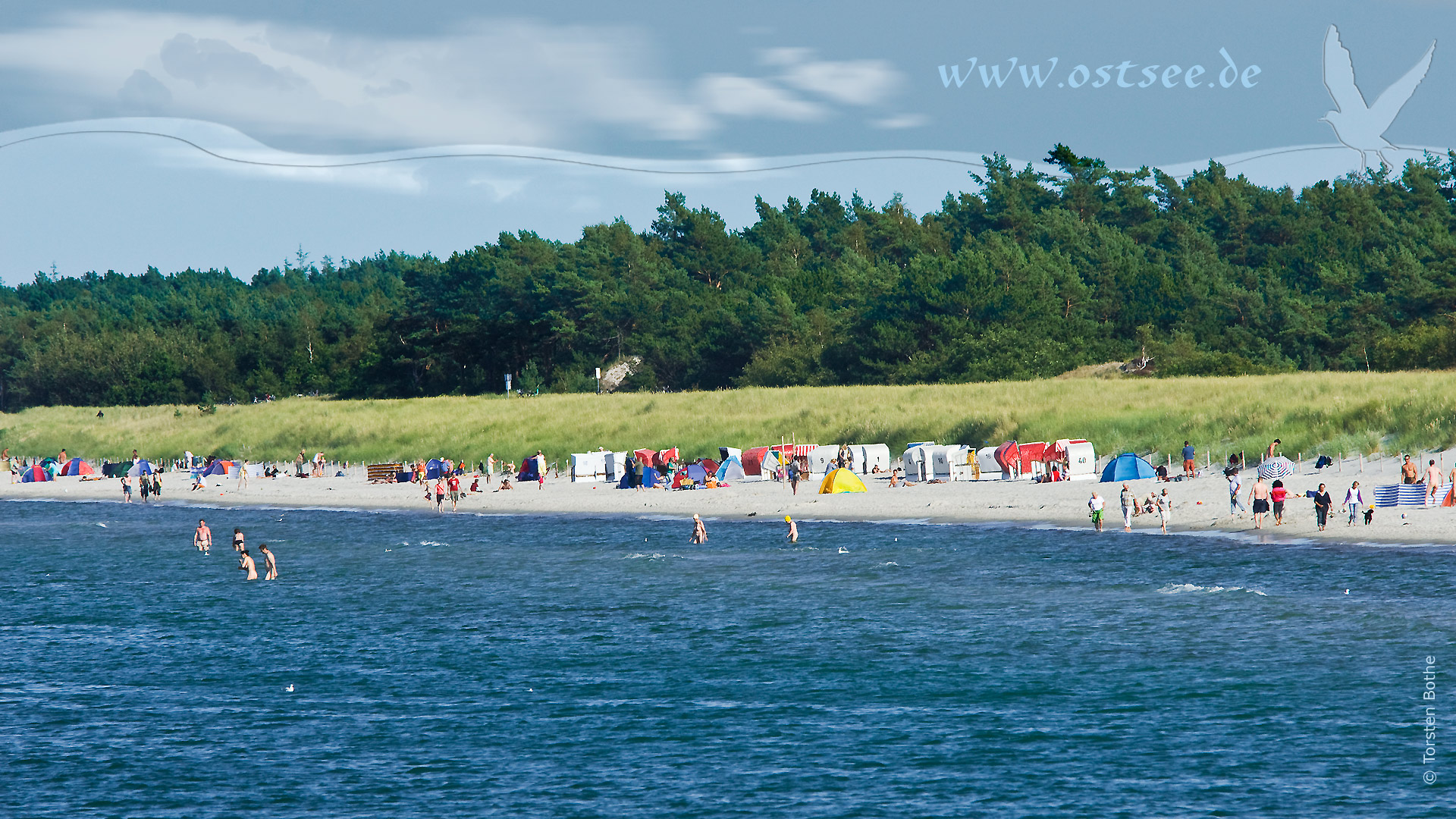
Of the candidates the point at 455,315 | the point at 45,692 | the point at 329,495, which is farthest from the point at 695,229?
the point at 45,692

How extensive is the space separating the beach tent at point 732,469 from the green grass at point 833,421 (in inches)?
250

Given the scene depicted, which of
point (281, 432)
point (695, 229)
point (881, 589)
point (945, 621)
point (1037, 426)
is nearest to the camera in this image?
point (945, 621)

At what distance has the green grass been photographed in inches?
1972

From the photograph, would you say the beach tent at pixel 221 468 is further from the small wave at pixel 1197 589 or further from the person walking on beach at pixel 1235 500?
the small wave at pixel 1197 589

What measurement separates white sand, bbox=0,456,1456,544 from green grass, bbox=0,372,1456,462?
13.4 feet

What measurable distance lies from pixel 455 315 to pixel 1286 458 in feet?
270

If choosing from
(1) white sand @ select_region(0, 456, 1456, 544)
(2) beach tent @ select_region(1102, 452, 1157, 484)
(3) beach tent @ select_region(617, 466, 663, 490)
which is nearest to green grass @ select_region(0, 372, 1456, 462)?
(2) beach tent @ select_region(1102, 452, 1157, 484)

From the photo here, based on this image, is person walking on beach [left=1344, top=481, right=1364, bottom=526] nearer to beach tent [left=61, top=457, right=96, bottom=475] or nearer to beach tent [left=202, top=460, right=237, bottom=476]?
beach tent [left=202, top=460, right=237, bottom=476]

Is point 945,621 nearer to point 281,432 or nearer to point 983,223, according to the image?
point 281,432

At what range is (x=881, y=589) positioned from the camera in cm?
3381

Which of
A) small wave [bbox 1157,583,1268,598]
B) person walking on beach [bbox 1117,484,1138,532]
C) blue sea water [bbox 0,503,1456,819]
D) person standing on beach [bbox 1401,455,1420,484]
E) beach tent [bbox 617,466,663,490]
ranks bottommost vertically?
blue sea water [bbox 0,503,1456,819]

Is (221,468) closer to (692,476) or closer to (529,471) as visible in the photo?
(529,471)

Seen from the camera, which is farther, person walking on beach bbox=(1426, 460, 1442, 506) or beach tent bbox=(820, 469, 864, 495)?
beach tent bbox=(820, 469, 864, 495)

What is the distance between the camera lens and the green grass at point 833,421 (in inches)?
1972
